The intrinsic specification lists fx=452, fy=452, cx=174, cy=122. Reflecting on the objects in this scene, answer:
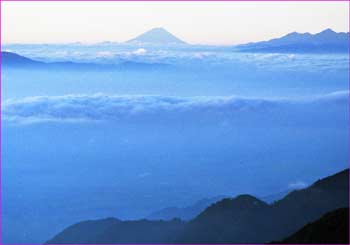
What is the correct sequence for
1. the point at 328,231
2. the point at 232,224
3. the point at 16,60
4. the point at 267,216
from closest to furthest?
the point at 328,231, the point at 267,216, the point at 232,224, the point at 16,60

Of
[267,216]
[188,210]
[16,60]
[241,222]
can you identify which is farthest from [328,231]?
[16,60]

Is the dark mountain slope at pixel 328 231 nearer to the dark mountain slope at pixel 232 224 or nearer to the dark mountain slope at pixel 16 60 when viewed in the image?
the dark mountain slope at pixel 232 224

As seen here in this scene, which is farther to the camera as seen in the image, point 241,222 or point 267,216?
point 241,222

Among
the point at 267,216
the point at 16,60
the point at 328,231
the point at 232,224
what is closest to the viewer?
the point at 328,231

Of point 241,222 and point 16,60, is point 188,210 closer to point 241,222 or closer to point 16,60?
point 241,222

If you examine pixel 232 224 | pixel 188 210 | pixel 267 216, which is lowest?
pixel 188 210

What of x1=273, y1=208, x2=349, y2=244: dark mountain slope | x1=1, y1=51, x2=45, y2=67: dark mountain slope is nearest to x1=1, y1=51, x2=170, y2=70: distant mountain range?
x1=1, y1=51, x2=45, y2=67: dark mountain slope
